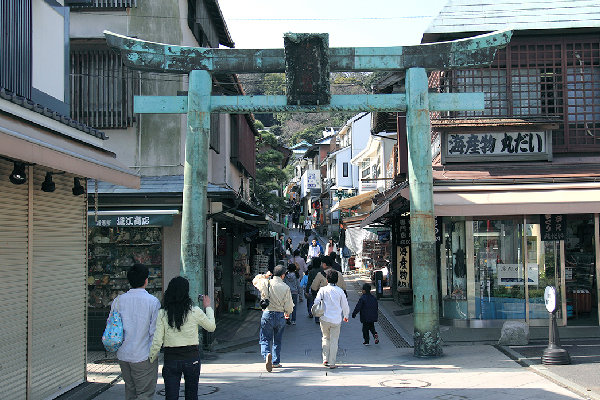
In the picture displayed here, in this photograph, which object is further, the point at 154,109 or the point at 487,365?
the point at 154,109

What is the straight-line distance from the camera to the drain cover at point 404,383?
8767mm

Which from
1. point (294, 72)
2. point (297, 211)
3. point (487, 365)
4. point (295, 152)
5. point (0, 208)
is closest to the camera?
point (0, 208)

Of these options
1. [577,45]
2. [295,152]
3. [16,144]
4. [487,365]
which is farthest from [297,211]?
[16,144]

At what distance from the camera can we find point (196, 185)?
1104cm

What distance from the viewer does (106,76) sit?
13.4 m

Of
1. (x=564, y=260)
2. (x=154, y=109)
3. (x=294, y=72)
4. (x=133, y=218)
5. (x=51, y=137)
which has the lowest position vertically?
(x=564, y=260)

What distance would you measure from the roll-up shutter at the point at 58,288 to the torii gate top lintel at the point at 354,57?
11.1 ft

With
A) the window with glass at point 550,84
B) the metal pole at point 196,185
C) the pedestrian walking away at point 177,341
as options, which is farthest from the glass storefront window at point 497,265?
the pedestrian walking away at point 177,341

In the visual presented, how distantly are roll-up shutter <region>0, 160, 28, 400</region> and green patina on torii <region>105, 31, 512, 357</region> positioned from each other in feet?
12.2

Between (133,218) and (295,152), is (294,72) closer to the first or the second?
(133,218)

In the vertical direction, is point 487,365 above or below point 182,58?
below

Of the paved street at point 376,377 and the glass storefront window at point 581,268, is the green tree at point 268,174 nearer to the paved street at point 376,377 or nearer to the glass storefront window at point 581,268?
the glass storefront window at point 581,268

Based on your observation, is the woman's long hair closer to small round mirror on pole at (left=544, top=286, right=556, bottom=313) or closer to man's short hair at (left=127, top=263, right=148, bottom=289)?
man's short hair at (left=127, top=263, right=148, bottom=289)

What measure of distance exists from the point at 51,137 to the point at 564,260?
11.9 meters
